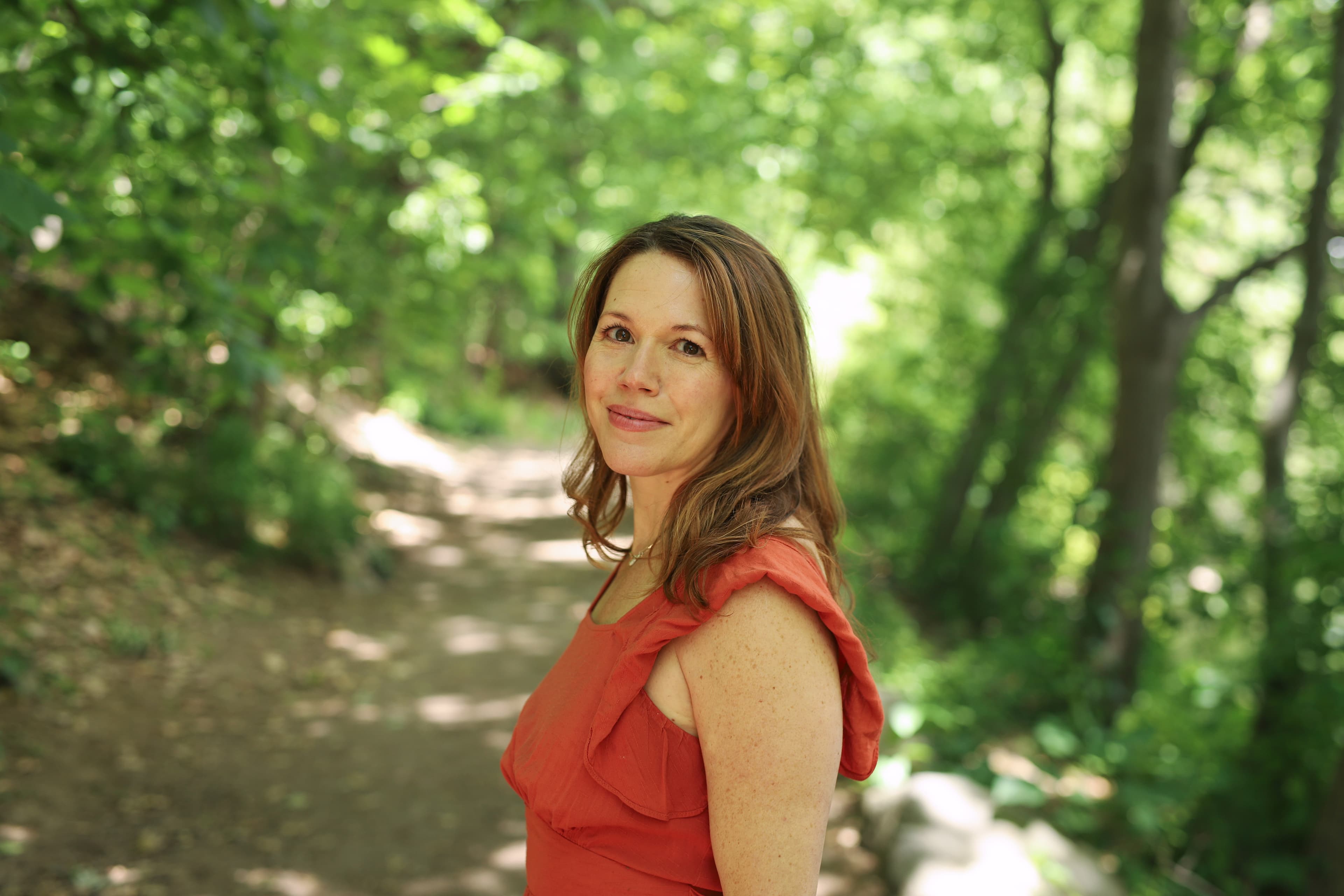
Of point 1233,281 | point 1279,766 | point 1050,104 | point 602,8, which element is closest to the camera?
point 602,8

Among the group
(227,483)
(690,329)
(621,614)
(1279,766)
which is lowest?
(1279,766)

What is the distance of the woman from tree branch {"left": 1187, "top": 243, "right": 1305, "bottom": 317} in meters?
5.93

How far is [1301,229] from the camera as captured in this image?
791 centimetres

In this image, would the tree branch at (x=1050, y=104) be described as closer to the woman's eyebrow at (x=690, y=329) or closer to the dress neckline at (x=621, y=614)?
the dress neckline at (x=621, y=614)

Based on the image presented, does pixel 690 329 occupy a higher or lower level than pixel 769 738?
higher

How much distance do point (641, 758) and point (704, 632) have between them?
0.22 metres

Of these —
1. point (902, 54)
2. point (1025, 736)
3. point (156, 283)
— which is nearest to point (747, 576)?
point (156, 283)

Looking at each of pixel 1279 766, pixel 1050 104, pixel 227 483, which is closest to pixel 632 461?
pixel 1279 766

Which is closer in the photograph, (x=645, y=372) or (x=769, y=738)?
(x=769, y=738)

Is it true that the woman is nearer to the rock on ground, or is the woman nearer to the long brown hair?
the long brown hair

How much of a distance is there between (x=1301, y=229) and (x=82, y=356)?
1037cm

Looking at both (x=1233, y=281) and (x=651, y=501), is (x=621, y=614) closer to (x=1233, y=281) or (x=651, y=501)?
(x=651, y=501)

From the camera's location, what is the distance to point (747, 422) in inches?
65.5

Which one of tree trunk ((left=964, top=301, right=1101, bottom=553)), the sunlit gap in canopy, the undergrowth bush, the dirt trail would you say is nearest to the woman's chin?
the dirt trail
